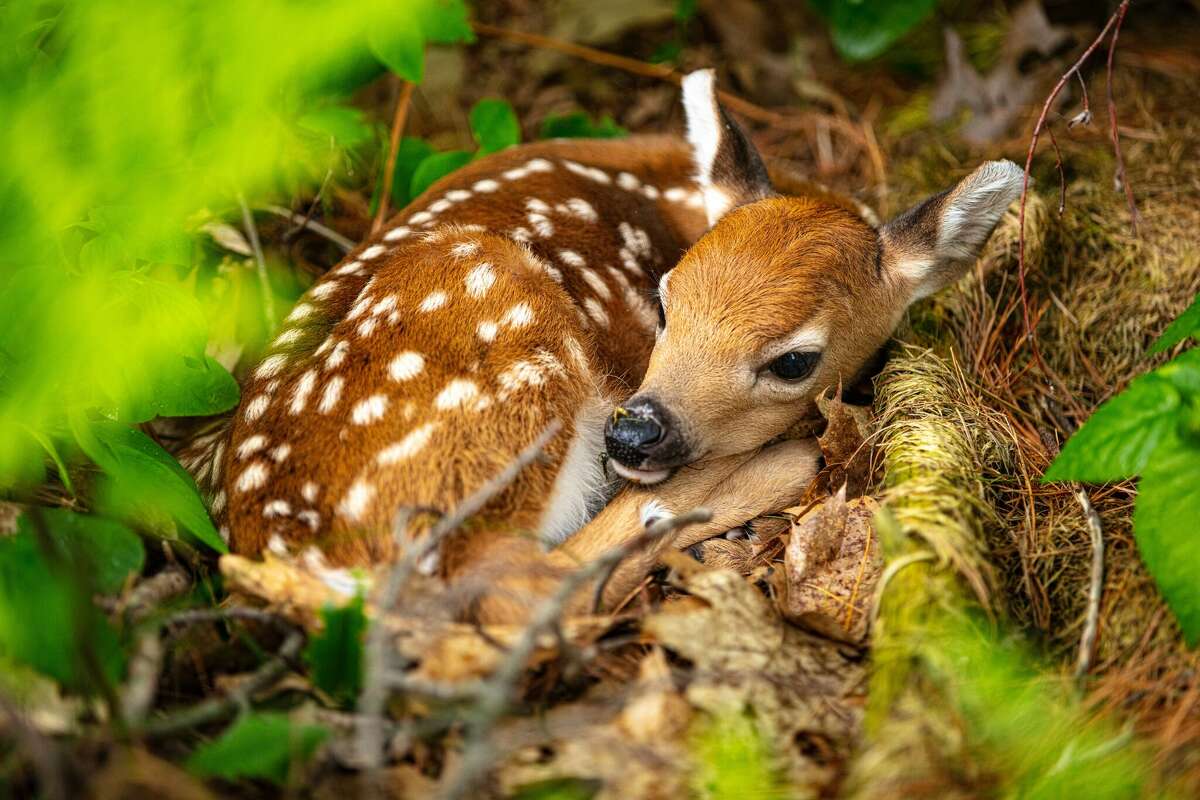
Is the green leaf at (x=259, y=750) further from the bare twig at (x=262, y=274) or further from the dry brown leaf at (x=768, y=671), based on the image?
the bare twig at (x=262, y=274)

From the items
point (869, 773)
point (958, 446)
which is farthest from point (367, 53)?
point (869, 773)

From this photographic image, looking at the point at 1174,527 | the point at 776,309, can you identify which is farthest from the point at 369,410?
the point at 1174,527

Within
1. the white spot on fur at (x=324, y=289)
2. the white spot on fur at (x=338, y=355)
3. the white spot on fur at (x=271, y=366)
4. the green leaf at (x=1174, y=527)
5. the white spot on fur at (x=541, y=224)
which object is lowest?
the green leaf at (x=1174, y=527)

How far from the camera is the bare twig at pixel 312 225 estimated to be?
371cm

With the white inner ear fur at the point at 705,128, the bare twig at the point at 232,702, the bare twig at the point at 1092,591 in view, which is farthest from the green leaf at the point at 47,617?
the white inner ear fur at the point at 705,128

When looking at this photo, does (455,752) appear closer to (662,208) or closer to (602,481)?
(602,481)

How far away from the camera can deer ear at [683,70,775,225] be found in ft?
11.4

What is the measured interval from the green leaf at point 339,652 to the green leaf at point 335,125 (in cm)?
179

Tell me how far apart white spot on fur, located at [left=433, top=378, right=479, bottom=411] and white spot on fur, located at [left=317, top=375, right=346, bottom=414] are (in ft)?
0.87

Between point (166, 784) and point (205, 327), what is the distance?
44.6 inches

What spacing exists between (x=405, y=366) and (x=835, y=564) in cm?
127

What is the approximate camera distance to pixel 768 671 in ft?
7.27

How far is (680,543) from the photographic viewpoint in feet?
9.65

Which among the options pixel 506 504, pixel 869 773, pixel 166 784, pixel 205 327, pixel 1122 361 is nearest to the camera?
pixel 166 784
